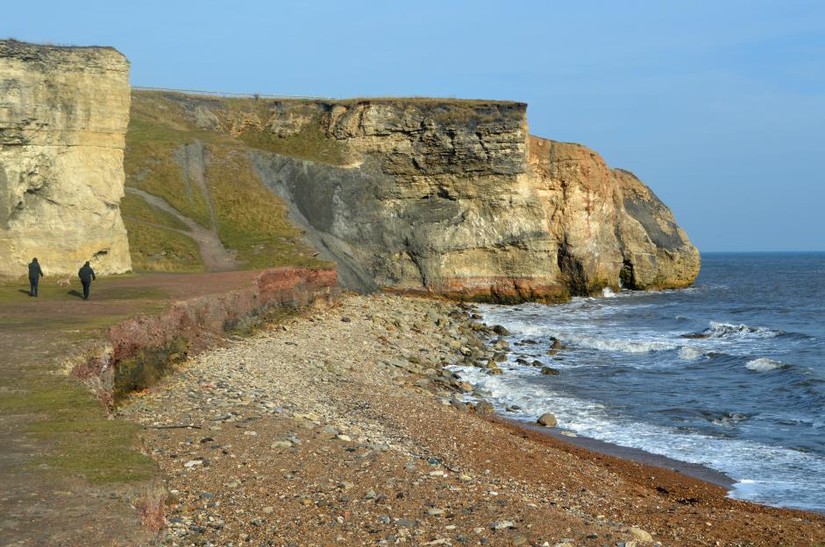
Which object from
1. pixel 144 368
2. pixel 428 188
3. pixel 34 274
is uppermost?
pixel 428 188

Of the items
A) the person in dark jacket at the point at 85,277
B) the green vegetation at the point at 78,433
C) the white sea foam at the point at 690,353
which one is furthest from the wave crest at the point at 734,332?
the green vegetation at the point at 78,433

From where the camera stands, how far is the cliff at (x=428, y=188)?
52.3 meters

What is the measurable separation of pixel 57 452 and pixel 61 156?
23.7 meters

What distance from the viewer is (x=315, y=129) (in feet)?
197

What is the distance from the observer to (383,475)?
1262cm

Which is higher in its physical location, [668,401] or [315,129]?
[315,129]

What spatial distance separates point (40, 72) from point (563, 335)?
23.9 metres

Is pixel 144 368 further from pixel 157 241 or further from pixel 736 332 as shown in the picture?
pixel 736 332

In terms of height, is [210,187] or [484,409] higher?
[210,187]

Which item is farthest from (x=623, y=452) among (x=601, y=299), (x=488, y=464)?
(x=601, y=299)

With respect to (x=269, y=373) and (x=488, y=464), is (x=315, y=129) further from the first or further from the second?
(x=488, y=464)

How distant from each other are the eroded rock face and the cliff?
69 mm

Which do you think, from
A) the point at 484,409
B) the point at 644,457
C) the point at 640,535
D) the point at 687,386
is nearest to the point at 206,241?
the point at 484,409

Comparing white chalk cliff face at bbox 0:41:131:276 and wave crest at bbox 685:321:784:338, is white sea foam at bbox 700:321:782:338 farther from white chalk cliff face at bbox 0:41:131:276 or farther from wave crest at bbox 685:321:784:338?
white chalk cliff face at bbox 0:41:131:276
